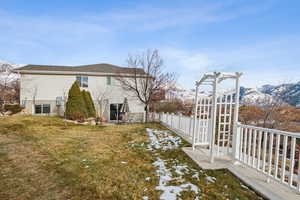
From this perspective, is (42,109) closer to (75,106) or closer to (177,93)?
(75,106)

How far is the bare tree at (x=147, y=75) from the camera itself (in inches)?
440

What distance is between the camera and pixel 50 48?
13.7 metres

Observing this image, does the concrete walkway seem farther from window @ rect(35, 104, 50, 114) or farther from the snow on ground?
window @ rect(35, 104, 50, 114)

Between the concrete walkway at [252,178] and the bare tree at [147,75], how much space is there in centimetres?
749

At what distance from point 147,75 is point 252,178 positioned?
31.1ft

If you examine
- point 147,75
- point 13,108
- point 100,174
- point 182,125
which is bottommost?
point 100,174

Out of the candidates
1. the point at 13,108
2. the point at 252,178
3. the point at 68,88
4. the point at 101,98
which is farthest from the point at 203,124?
the point at 13,108

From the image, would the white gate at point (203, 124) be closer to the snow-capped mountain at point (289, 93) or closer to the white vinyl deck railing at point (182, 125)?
the white vinyl deck railing at point (182, 125)

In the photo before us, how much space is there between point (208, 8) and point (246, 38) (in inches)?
133

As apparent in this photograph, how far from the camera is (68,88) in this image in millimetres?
13664

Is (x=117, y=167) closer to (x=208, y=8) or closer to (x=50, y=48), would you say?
(x=208, y=8)

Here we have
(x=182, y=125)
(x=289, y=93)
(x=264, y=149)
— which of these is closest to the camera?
(x=264, y=149)

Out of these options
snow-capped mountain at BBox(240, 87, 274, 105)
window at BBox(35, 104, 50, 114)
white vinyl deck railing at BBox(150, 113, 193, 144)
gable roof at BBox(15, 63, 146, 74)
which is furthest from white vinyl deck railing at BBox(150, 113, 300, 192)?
window at BBox(35, 104, 50, 114)

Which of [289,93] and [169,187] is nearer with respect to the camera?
[169,187]
